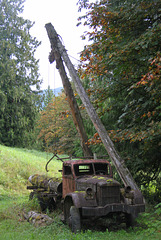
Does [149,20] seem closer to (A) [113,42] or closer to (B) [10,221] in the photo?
(A) [113,42]

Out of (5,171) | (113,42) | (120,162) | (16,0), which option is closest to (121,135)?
(120,162)

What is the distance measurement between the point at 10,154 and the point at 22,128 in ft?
46.4

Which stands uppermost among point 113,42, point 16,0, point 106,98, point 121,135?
point 16,0

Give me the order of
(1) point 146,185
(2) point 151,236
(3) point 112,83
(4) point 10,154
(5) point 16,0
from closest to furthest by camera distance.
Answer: (2) point 151,236
(3) point 112,83
(1) point 146,185
(4) point 10,154
(5) point 16,0

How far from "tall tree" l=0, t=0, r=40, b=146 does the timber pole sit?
22723 millimetres

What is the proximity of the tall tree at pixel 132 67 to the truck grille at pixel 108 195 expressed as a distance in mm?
1567

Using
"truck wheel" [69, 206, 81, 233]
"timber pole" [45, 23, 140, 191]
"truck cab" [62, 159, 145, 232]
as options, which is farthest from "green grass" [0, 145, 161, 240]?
"timber pole" [45, 23, 140, 191]

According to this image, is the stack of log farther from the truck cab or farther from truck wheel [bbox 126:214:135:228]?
truck wheel [bbox 126:214:135:228]

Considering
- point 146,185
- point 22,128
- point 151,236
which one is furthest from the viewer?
point 22,128

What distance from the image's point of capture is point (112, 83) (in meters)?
10.3

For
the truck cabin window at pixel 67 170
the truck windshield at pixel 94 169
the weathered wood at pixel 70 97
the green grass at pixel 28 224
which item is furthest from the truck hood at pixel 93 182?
the weathered wood at pixel 70 97

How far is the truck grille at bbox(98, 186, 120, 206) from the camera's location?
7664mm

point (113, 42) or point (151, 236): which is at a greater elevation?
point (113, 42)

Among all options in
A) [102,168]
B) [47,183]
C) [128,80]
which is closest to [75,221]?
[102,168]
